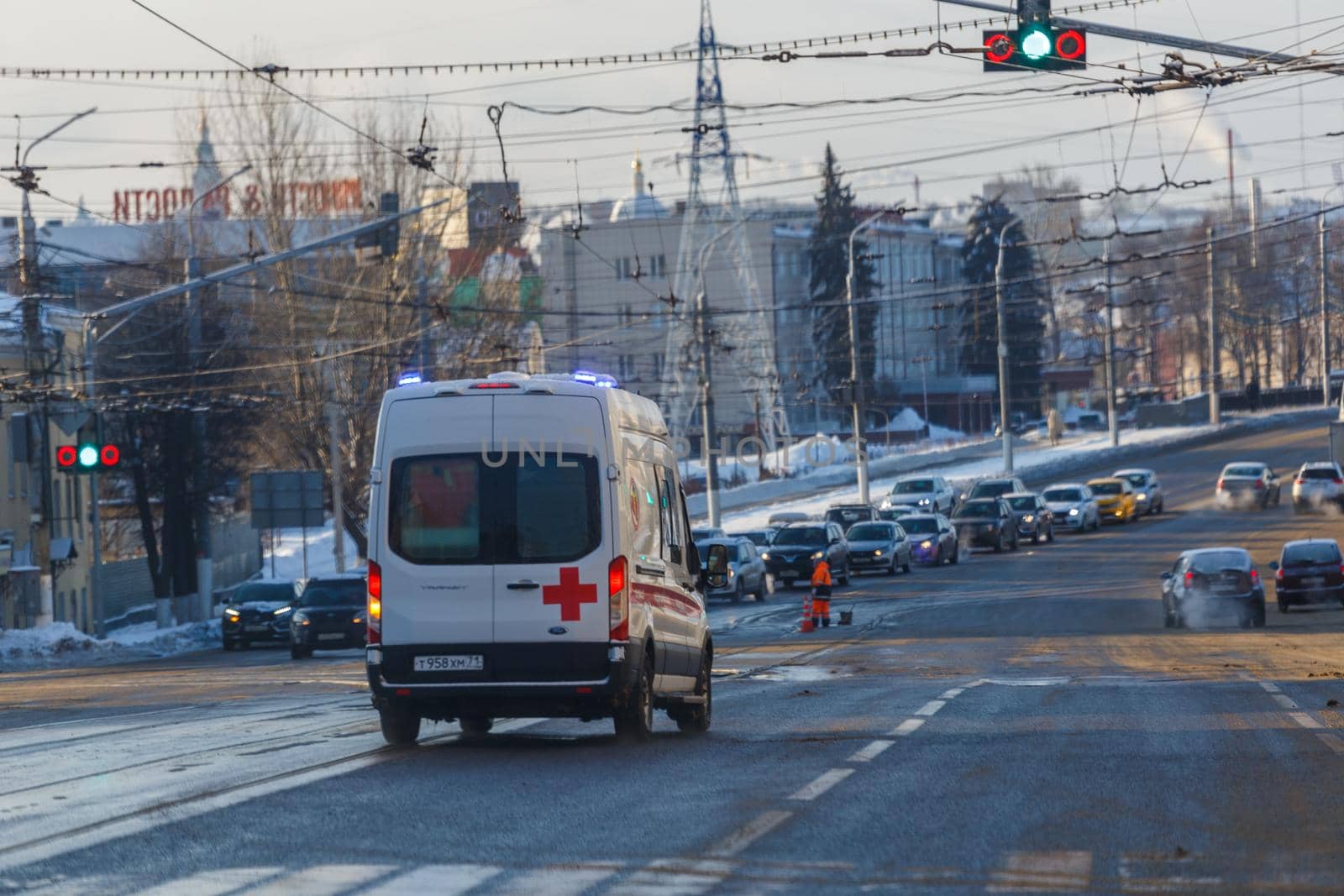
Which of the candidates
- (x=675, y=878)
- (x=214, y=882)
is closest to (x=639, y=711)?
(x=675, y=878)

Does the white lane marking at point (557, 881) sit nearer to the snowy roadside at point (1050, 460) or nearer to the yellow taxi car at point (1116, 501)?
the yellow taxi car at point (1116, 501)

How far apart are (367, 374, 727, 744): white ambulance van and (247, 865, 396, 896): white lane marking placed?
5013 mm

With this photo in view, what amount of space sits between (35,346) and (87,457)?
585 centimetres

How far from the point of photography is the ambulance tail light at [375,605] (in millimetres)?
13320

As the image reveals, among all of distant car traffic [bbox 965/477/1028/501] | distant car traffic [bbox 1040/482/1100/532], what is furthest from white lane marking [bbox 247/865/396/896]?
distant car traffic [bbox 1040/482/1100/532]

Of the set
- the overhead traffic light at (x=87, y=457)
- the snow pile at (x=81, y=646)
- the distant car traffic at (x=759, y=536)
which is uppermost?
the overhead traffic light at (x=87, y=457)

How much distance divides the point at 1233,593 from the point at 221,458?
30955 millimetres

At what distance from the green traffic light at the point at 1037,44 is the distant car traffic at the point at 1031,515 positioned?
42844 millimetres

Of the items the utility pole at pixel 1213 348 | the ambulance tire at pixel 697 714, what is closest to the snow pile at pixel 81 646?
the ambulance tire at pixel 697 714

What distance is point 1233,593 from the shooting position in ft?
112

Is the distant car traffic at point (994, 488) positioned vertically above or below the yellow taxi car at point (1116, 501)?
above

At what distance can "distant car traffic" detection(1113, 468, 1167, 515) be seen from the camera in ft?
219

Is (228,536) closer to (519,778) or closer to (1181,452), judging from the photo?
(1181,452)

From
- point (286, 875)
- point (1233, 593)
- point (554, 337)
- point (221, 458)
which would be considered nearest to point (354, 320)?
point (221, 458)
